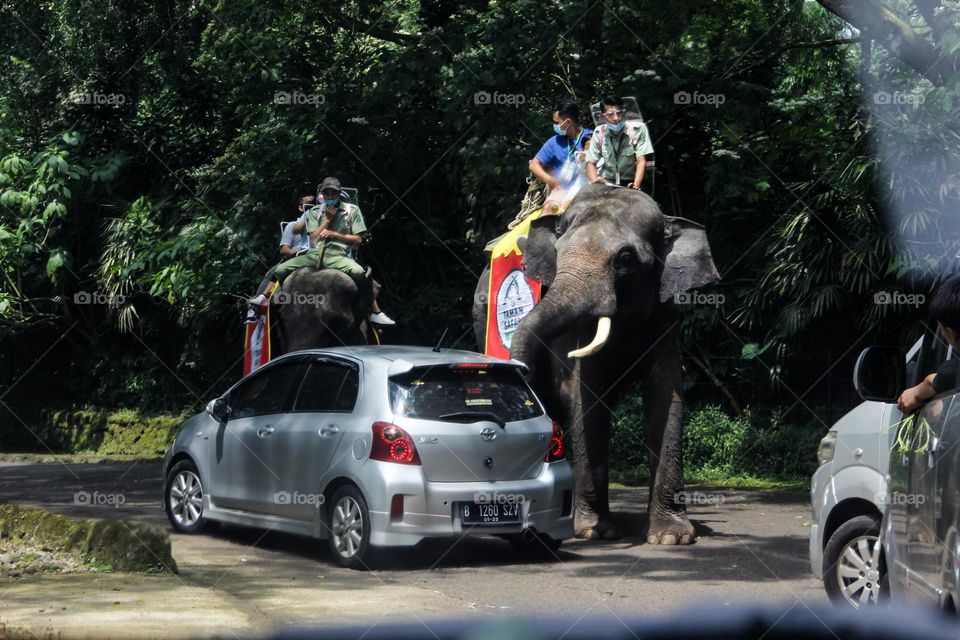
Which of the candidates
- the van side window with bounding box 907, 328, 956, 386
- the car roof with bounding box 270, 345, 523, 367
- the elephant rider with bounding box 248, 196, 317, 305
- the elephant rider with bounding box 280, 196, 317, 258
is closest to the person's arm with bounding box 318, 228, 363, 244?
the elephant rider with bounding box 248, 196, 317, 305

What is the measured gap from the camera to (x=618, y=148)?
1266 cm

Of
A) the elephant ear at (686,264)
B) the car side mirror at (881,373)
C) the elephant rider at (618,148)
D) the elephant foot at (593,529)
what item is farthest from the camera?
the elephant rider at (618,148)

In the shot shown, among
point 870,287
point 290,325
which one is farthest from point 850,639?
point 870,287

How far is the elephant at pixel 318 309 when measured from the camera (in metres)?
14.8

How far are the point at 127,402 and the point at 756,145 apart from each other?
12.6 m

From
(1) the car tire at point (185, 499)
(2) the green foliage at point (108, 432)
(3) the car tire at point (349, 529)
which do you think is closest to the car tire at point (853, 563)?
(3) the car tire at point (349, 529)

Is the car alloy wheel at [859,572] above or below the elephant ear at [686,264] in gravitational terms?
below

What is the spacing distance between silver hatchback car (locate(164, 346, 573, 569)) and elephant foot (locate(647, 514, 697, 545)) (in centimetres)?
109

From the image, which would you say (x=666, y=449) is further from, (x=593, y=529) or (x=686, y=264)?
(x=686, y=264)

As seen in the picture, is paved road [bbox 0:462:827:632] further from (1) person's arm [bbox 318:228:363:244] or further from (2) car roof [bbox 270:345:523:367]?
(1) person's arm [bbox 318:228:363:244]

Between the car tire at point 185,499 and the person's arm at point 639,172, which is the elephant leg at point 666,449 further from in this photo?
the car tire at point 185,499

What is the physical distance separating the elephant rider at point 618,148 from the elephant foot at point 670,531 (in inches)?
118

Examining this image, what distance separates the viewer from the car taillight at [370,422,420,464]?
9.88 meters

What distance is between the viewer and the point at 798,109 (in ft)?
58.1
